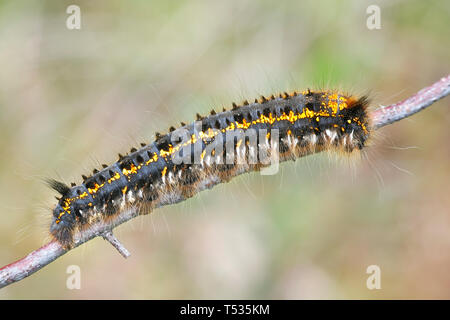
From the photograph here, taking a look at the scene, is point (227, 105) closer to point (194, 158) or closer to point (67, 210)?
point (194, 158)

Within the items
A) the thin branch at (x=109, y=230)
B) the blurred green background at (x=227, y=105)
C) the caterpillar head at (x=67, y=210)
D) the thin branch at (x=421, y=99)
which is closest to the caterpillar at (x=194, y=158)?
the caterpillar head at (x=67, y=210)

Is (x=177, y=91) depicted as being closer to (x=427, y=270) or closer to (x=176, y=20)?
(x=176, y=20)

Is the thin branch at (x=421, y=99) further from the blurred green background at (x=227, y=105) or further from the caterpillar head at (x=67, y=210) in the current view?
the caterpillar head at (x=67, y=210)

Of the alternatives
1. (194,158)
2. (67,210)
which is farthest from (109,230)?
(194,158)

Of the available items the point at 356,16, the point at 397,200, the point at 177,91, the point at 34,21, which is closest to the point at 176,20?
the point at 177,91

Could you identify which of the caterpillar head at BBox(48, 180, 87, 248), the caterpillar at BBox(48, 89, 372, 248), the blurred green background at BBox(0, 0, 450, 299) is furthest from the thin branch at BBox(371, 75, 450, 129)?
the caterpillar head at BBox(48, 180, 87, 248)

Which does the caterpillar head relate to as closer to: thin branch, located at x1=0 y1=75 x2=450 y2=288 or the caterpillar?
the caterpillar

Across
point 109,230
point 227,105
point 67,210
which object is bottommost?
point 109,230
